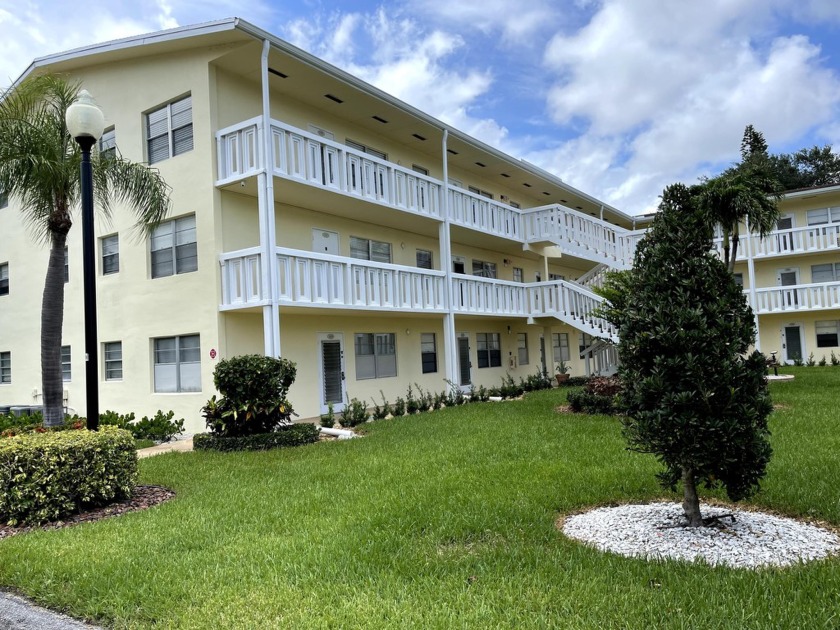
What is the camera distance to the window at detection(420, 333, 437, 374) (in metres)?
19.5

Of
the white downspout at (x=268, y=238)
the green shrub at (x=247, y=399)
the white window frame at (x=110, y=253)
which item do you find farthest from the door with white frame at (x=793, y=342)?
the white window frame at (x=110, y=253)

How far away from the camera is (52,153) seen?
11047 mm

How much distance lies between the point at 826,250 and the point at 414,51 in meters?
20.9

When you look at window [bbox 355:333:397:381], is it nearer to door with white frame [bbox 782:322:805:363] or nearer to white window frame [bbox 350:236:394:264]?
white window frame [bbox 350:236:394:264]

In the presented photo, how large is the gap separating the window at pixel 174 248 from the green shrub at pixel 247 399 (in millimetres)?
4078

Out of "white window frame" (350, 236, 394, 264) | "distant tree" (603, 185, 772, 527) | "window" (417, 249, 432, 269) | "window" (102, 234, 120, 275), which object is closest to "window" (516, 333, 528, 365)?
"window" (417, 249, 432, 269)

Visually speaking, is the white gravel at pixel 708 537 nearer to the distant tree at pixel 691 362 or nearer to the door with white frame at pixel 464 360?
the distant tree at pixel 691 362

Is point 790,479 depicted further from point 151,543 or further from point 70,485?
point 70,485

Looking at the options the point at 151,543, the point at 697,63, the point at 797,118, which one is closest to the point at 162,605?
the point at 151,543

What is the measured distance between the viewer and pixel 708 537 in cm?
496

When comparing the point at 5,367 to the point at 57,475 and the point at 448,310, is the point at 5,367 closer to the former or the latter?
the point at 448,310

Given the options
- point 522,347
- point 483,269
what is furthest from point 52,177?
point 522,347

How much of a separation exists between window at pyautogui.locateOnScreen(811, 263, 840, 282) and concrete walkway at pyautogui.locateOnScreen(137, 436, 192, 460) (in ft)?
90.8

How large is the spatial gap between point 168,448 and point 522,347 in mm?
15728
